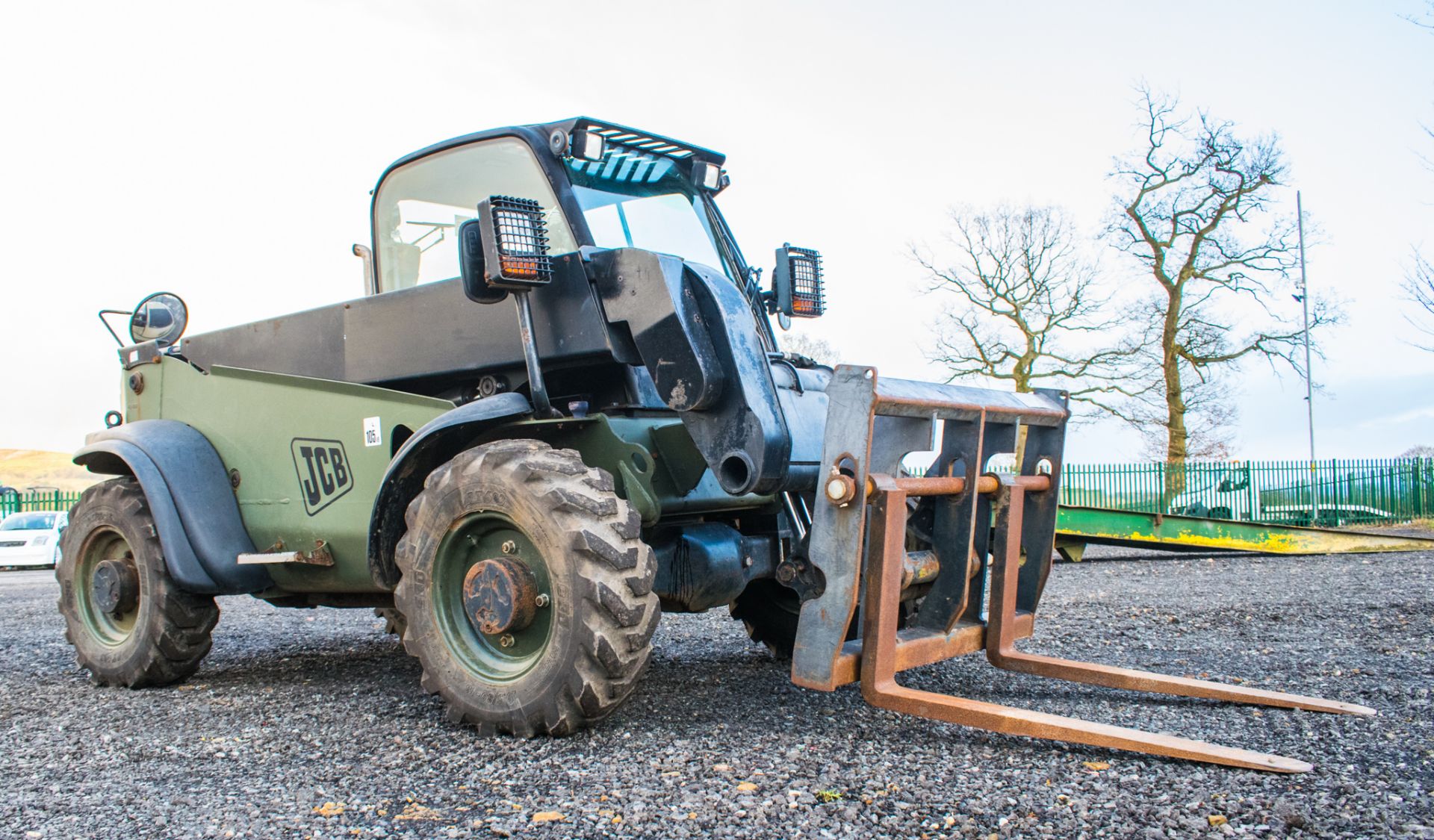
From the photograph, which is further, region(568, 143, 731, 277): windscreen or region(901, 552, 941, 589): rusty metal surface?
region(568, 143, 731, 277): windscreen

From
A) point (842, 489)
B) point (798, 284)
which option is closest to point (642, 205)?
point (798, 284)

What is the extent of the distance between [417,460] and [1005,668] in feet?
8.83

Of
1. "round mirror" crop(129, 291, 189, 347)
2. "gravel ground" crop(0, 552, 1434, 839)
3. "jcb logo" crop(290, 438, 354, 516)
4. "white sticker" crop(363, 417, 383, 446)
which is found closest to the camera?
"gravel ground" crop(0, 552, 1434, 839)

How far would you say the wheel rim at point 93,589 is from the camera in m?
6.06

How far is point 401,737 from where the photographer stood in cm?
437

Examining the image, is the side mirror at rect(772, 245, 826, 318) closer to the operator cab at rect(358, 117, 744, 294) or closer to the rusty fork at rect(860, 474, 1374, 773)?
the operator cab at rect(358, 117, 744, 294)

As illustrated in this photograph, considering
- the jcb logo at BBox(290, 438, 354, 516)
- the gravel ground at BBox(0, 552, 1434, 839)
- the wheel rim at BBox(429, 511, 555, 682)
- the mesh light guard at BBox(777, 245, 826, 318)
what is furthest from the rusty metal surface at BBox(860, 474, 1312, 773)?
the jcb logo at BBox(290, 438, 354, 516)

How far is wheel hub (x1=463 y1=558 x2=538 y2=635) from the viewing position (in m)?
4.18

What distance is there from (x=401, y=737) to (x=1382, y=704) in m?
3.97

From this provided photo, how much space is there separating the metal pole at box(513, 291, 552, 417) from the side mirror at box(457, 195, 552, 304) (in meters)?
0.07

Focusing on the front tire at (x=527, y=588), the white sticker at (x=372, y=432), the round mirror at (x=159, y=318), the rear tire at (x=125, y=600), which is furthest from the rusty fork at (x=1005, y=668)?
the round mirror at (x=159, y=318)

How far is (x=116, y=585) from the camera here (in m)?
5.95

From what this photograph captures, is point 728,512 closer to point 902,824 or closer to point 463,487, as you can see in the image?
point 463,487

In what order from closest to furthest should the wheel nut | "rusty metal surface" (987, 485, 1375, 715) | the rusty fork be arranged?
the rusty fork, the wheel nut, "rusty metal surface" (987, 485, 1375, 715)
